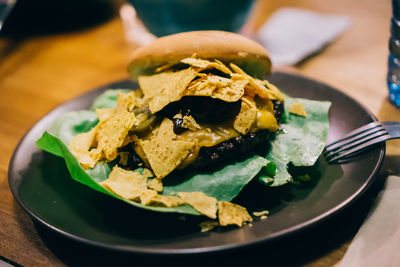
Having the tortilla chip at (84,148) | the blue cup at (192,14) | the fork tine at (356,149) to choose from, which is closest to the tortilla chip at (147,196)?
the tortilla chip at (84,148)

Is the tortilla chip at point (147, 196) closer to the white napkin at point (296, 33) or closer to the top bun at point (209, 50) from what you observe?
the top bun at point (209, 50)

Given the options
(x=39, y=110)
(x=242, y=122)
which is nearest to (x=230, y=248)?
(x=242, y=122)

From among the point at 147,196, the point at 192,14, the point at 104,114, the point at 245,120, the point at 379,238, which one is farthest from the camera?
the point at 192,14

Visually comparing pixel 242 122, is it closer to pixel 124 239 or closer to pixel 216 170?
pixel 216 170

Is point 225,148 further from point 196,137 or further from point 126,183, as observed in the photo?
point 126,183

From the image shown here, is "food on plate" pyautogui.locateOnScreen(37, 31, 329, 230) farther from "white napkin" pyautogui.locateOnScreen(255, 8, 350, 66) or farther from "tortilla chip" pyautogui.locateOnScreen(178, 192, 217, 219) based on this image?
"white napkin" pyautogui.locateOnScreen(255, 8, 350, 66)

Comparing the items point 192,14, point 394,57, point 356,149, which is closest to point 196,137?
point 356,149
